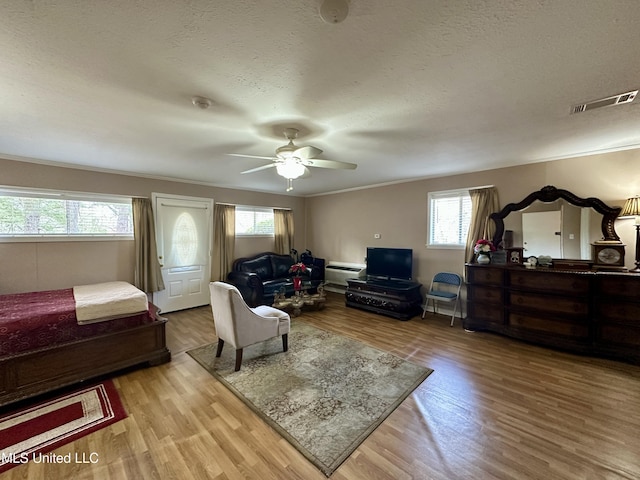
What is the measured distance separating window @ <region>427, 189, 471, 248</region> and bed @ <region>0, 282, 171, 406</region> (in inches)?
179

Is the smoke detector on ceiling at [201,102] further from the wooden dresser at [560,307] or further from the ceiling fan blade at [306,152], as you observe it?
the wooden dresser at [560,307]

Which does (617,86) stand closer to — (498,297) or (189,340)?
(498,297)

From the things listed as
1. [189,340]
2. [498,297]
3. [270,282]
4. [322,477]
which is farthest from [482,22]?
[270,282]

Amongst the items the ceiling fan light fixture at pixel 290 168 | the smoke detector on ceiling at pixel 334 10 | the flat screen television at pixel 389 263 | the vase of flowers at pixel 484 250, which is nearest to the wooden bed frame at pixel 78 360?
the ceiling fan light fixture at pixel 290 168

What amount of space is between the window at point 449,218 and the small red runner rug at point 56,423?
489 centimetres

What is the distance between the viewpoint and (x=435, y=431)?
1950mm

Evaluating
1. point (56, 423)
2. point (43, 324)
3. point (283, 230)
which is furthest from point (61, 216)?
point (283, 230)

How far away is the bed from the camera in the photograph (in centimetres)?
227

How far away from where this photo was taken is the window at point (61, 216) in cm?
350

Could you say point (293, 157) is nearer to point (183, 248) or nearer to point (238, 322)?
point (238, 322)

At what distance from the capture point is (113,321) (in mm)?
2730

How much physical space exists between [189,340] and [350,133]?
346 cm

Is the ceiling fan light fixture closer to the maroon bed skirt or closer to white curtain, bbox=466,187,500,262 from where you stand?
the maroon bed skirt

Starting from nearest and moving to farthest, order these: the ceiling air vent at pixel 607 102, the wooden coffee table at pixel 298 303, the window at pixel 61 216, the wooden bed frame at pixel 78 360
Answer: the ceiling air vent at pixel 607 102, the wooden bed frame at pixel 78 360, the window at pixel 61 216, the wooden coffee table at pixel 298 303
